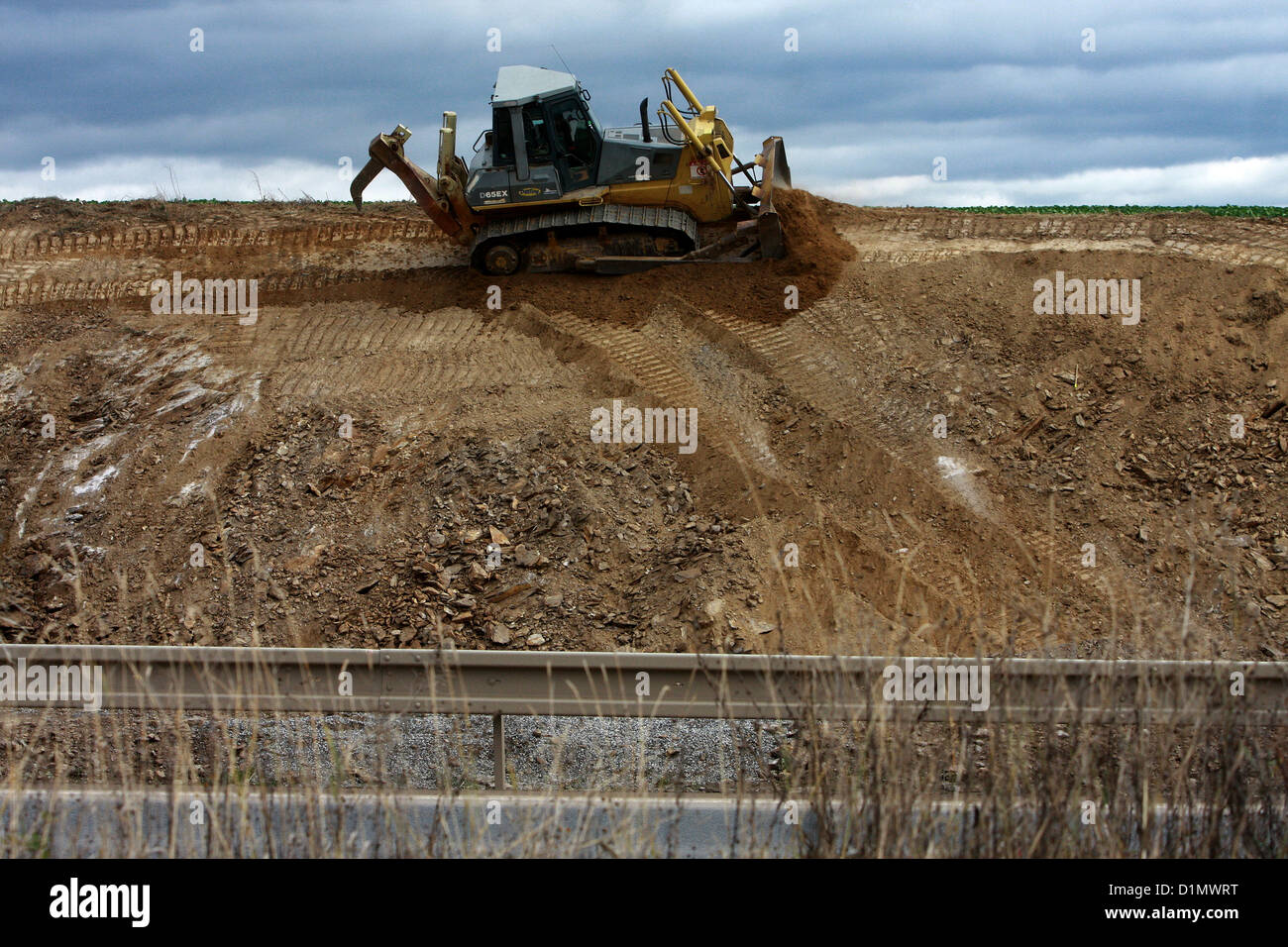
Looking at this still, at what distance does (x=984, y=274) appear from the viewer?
12.8m

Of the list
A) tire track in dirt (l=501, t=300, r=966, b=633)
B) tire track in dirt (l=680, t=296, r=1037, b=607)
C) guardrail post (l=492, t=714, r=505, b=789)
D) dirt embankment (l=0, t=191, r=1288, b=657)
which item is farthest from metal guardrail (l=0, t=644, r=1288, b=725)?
tire track in dirt (l=680, t=296, r=1037, b=607)

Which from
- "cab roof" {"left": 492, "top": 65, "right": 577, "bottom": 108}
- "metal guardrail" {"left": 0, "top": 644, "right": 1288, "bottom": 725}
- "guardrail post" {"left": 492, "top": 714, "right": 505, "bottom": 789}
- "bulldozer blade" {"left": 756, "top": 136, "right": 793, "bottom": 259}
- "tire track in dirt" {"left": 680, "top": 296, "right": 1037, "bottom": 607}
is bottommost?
"guardrail post" {"left": 492, "top": 714, "right": 505, "bottom": 789}

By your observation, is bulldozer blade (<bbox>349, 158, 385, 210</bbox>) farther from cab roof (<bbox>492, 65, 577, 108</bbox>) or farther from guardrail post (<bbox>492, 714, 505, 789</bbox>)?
guardrail post (<bbox>492, 714, 505, 789</bbox>)

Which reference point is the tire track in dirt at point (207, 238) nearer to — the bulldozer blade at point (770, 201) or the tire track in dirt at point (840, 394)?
the bulldozer blade at point (770, 201)

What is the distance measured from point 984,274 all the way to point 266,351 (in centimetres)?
871

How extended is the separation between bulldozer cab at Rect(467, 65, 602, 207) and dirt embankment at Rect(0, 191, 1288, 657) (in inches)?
45.0

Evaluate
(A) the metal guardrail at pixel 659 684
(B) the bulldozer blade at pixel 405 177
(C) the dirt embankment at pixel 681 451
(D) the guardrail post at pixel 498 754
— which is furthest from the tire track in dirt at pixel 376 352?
(D) the guardrail post at pixel 498 754

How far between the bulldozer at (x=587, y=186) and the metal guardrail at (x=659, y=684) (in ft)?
30.4

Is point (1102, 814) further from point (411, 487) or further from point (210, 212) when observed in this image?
point (210, 212)

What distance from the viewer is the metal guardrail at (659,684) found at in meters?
3.57

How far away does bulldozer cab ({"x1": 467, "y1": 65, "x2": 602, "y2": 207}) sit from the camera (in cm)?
1365

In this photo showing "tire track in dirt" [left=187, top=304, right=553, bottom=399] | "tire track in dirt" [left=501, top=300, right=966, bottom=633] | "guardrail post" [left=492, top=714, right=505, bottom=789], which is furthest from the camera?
"tire track in dirt" [left=187, top=304, right=553, bottom=399]
